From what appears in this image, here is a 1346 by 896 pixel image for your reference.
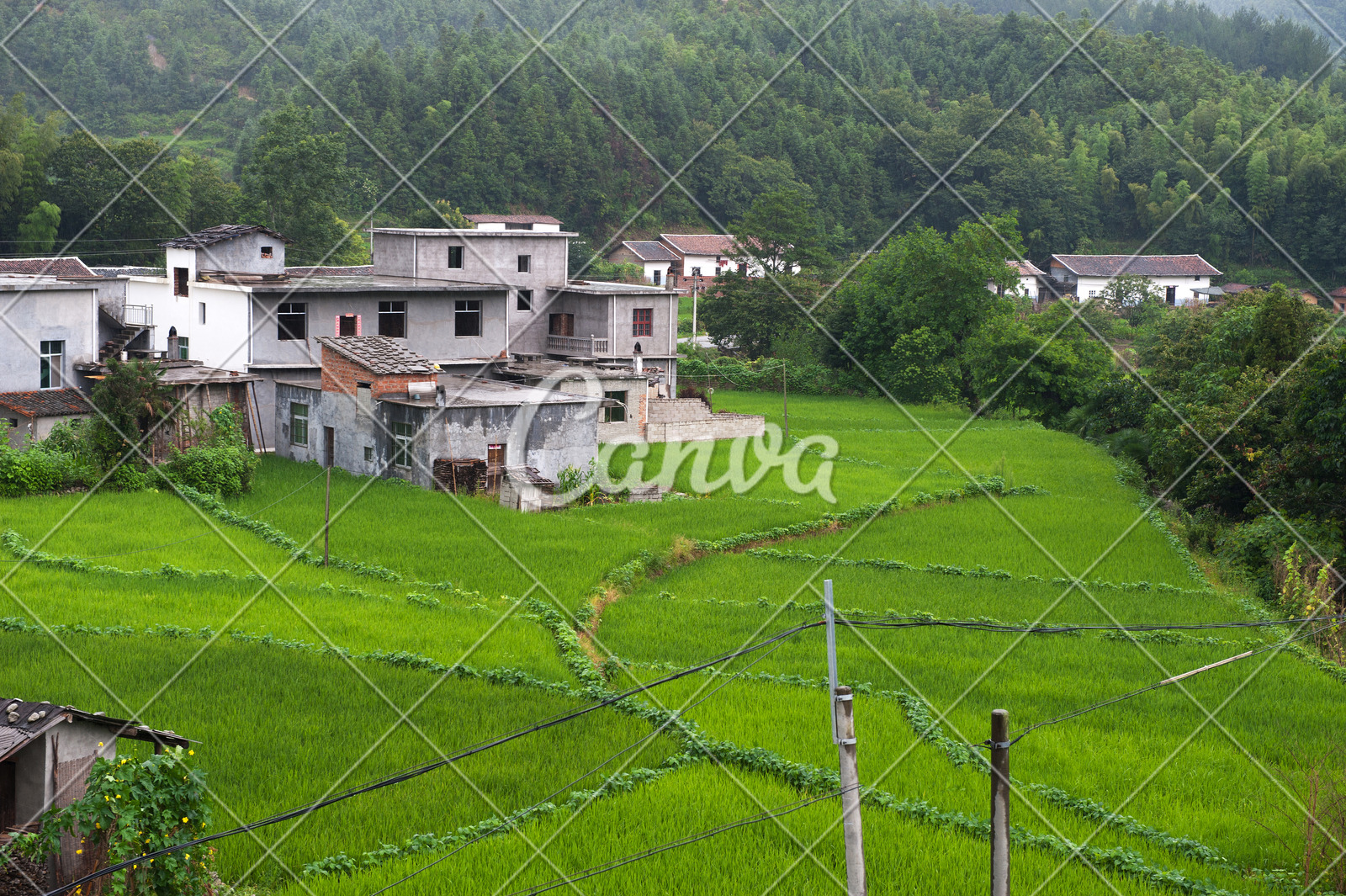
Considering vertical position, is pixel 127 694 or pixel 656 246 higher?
pixel 656 246

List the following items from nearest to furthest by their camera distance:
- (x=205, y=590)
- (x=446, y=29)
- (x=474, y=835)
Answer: (x=474, y=835) < (x=205, y=590) < (x=446, y=29)

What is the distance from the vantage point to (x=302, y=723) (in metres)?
8.82

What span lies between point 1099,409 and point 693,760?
23.2 meters

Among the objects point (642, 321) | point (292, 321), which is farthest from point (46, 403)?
point (642, 321)

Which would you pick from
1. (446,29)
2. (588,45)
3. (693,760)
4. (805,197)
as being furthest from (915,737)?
(588,45)

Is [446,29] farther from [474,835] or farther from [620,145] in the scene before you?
[474,835]

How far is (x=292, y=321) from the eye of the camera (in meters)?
22.3

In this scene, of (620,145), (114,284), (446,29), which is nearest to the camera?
(114,284)

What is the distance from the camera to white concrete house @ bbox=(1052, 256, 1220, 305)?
46062 mm

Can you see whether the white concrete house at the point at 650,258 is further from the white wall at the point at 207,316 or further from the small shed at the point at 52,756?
the small shed at the point at 52,756

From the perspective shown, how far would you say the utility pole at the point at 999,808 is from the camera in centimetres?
495

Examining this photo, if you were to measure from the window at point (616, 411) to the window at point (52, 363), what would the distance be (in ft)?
31.3

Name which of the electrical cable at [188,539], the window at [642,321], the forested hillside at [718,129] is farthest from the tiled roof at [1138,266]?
the electrical cable at [188,539]

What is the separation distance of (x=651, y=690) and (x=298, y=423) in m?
12.2
